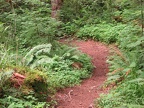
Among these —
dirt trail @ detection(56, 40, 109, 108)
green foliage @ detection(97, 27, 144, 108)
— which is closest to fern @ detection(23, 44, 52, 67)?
dirt trail @ detection(56, 40, 109, 108)

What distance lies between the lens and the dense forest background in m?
5.79

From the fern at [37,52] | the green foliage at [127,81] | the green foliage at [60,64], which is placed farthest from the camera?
the fern at [37,52]

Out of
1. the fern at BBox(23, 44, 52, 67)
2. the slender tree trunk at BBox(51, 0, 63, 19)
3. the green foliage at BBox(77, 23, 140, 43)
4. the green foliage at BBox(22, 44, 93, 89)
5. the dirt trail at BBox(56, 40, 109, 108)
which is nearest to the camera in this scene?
the dirt trail at BBox(56, 40, 109, 108)

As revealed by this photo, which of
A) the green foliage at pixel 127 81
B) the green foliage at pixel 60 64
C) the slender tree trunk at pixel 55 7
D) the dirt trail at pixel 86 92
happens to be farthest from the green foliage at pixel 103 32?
the green foliage at pixel 127 81

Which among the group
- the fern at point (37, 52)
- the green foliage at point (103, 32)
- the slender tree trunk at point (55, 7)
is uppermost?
the slender tree trunk at point (55, 7)

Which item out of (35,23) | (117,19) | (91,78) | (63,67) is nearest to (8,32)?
(35,23)

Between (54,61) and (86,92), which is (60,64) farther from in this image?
(86,92)

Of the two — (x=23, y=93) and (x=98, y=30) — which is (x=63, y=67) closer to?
(x=23, y=93)

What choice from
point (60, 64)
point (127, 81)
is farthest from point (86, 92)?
point (60, 64)

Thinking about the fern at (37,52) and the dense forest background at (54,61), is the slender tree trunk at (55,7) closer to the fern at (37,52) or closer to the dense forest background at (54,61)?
the dense forest background at (54,61)

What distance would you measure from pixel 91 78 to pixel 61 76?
1282 millimetres

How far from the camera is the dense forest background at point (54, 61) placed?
5.79 m

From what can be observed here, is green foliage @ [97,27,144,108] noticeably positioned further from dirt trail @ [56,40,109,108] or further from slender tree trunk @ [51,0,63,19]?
slender tree trunk @ [51,0,63,19]

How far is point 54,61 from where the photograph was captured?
8688 mm
